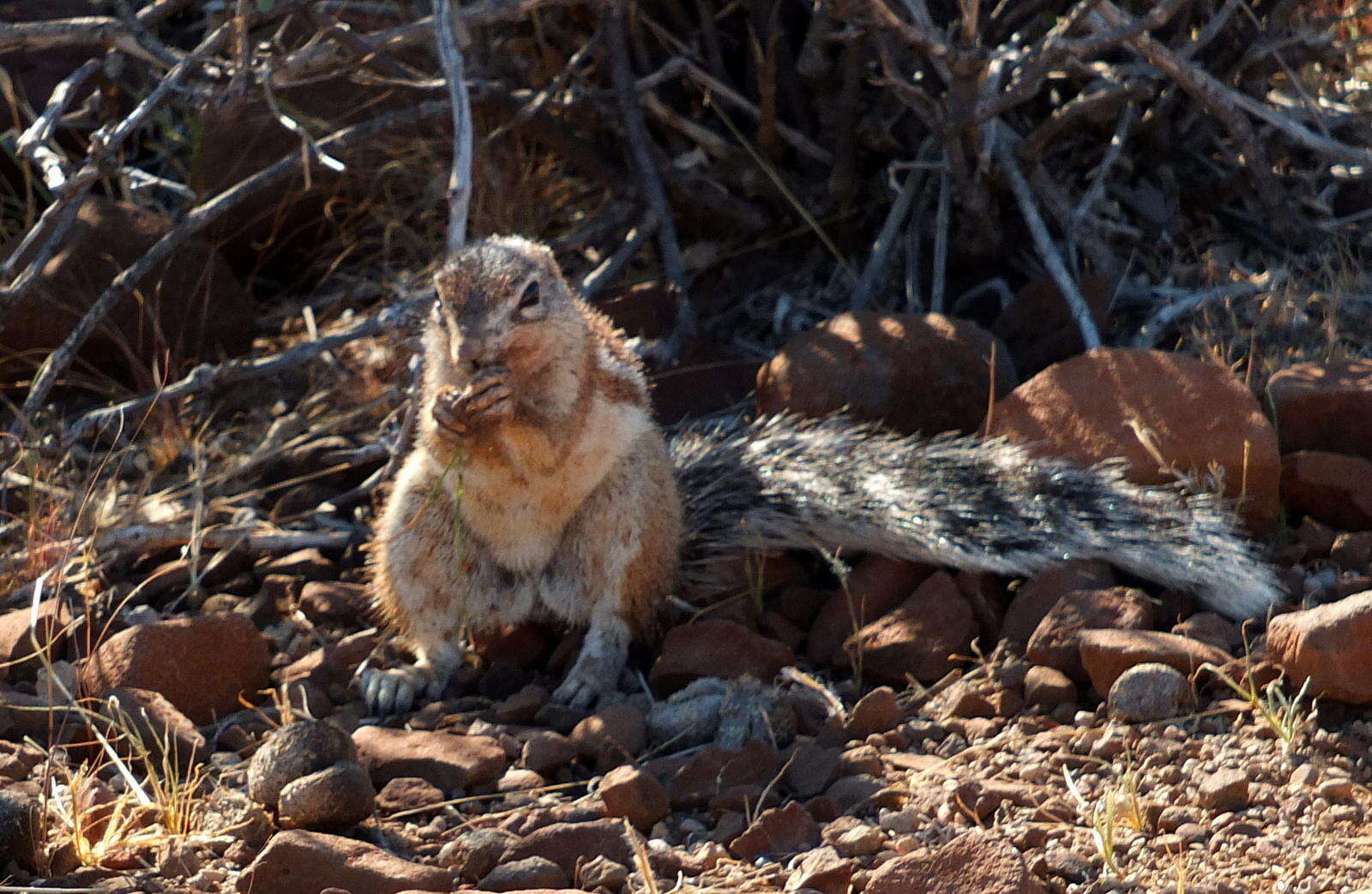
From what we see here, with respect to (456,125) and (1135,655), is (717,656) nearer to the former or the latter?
(1135,655)

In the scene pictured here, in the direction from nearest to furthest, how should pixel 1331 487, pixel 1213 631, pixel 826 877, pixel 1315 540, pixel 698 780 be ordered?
pixel 826 877 < pixel 698 780 < pixel 1213 631 < pixel 1315 540 < pixel 1331 487

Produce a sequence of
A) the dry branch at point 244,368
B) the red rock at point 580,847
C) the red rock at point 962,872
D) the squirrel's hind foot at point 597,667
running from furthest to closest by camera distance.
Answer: the dry branch at point 244,368 < the squirrel's hind foot at point 597,667 < the red rock at point 580,847 < the red rock at point 962,872

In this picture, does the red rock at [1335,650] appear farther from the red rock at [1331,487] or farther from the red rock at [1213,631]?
the red rock at [1331,487]

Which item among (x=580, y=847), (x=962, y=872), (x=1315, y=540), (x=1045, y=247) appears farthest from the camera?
(x=1045, y=247)

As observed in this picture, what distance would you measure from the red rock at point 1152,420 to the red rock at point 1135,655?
929 mm

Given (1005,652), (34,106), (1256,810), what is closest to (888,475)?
(1005,652)

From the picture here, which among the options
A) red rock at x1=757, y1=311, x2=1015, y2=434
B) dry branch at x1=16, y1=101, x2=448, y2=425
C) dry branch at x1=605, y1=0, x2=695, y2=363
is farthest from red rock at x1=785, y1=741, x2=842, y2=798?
dry branch at x1=605, y1=0, x2=695, y2=363

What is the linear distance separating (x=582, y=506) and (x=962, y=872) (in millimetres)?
2045

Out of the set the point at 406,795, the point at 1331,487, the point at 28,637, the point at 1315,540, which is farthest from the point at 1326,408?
the point at 28,637

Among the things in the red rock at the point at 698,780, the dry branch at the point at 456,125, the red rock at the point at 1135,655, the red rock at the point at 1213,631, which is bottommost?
the red rock at the point at 698,780

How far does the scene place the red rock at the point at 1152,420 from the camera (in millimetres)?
4805

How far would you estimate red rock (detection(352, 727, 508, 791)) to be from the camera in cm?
387

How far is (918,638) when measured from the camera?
14.6ft

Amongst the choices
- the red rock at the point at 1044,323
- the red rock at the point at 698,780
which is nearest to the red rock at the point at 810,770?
the red rock at the point at 698,780
